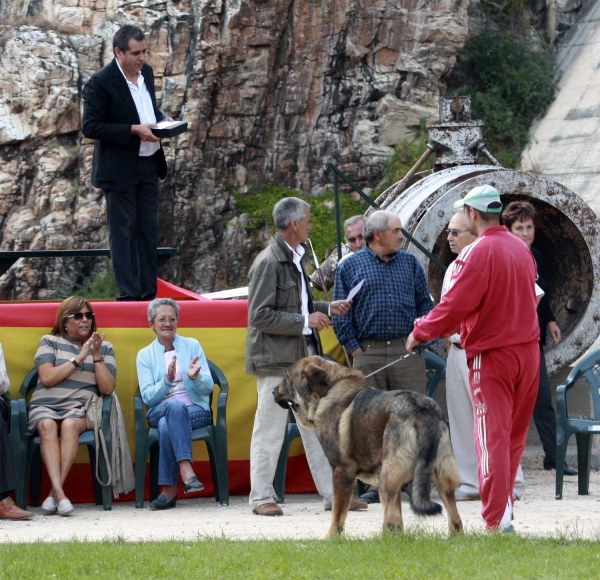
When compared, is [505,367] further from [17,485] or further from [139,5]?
[139,5]

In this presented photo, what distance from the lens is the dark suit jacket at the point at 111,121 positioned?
28.0 feet

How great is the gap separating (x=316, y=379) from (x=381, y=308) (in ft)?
4.87

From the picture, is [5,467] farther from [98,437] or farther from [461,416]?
[461,416]

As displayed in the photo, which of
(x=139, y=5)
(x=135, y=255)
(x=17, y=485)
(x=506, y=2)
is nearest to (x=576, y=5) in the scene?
(x=506, y=2)

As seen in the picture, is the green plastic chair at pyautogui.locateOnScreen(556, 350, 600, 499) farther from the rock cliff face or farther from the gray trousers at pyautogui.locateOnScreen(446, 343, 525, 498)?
the rock cliff face

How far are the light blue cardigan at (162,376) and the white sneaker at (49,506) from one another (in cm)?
95

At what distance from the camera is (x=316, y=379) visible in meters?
6.26

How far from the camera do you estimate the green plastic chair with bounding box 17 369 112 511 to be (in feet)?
25.2

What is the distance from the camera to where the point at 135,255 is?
30.2 feet

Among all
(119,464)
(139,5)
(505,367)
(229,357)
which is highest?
(139,5)

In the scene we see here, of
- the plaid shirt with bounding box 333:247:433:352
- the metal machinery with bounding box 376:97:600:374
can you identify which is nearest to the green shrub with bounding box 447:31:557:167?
the metal machinery with bounding box 376:97:600:374

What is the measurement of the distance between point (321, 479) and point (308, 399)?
1.38 metres

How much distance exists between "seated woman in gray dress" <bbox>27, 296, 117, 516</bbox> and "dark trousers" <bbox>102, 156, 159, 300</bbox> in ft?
2.72

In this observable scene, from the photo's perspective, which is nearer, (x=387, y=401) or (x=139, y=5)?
(x=387, y=401)
